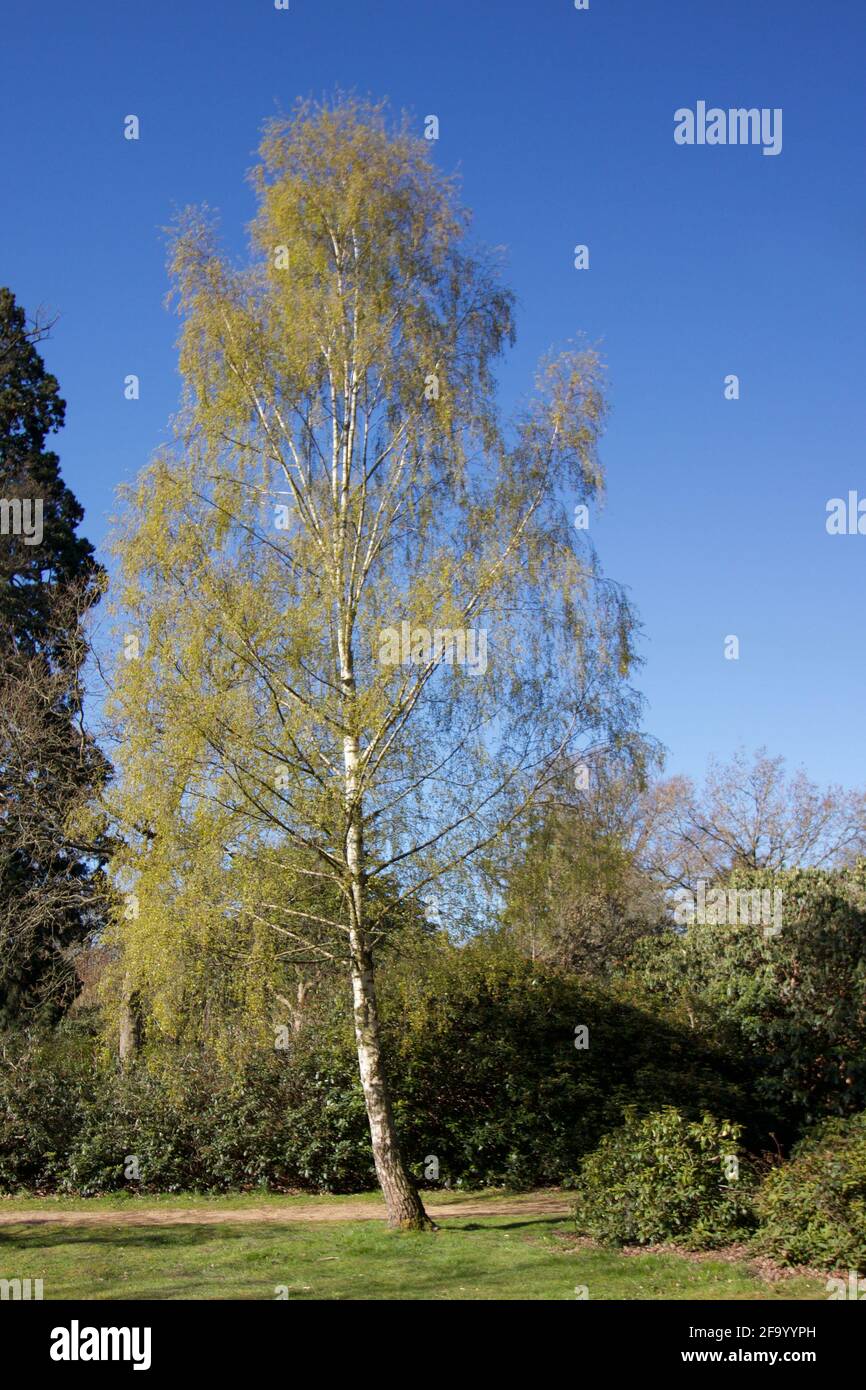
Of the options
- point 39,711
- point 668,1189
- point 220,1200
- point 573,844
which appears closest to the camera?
point 668,1189

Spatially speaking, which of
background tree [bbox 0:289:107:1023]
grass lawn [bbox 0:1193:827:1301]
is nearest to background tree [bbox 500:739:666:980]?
grass lawn [bbox 0:1193:827:1301]

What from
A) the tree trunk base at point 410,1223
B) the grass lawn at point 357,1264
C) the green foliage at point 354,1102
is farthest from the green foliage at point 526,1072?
the tree trunk base at point 410,1223

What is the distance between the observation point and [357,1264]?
918cm

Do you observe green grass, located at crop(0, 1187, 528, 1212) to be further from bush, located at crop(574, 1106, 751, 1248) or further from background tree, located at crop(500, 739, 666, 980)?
background tree, located at crop(500, 739, 666, 980)

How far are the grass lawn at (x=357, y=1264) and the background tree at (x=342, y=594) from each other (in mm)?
1145

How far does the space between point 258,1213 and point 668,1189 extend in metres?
5.36

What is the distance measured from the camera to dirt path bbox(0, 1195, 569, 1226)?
1229 cm

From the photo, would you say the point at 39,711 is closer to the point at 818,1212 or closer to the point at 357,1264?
the point at 357,1264

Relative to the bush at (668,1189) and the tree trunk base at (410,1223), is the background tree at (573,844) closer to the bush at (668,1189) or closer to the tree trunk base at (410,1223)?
the bush at (668,1189)

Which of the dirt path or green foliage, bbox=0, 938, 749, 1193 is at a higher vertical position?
green foliage, bbox=0, 938, 749, 1193

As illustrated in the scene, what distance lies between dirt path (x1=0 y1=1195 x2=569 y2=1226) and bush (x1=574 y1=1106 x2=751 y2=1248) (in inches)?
73.7

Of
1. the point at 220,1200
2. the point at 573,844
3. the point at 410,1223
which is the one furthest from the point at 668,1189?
the point at 220,1200
